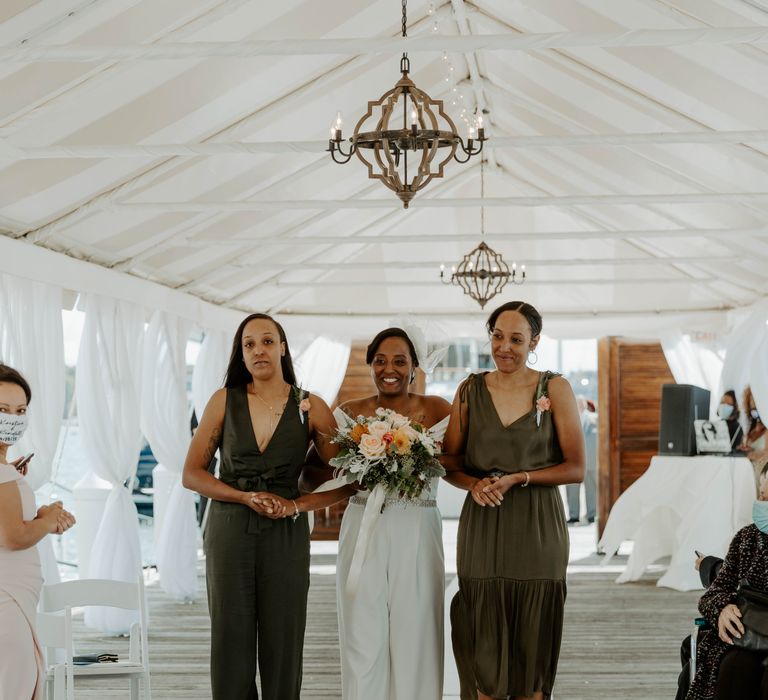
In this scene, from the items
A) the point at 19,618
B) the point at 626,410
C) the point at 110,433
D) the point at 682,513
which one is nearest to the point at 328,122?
the point at 110,433

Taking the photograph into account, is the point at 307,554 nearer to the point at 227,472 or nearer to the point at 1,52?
the point at 227,472

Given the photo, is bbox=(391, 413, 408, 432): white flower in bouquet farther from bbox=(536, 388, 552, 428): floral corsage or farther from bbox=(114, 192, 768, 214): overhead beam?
bbox=(114, 192, 768, 214): overhead beam

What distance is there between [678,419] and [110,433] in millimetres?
5069

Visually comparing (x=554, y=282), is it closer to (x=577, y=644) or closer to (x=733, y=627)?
(x=577, y=644)

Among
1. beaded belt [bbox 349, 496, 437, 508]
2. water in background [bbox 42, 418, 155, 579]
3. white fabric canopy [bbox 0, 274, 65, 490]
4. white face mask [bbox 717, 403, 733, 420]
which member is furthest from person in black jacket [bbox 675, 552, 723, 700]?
water in background [bbox 42, 418, 155, 579]

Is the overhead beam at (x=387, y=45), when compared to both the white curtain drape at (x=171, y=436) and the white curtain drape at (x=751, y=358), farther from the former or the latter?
the white curtain drape at (x=751, y=358)

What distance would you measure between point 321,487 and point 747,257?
6.71 m

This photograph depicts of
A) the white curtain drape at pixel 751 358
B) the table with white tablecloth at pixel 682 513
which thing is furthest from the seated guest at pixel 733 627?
the white curtain drape at pixel 751 358

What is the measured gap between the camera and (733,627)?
361 cm

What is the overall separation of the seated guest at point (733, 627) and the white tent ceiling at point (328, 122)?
204cm

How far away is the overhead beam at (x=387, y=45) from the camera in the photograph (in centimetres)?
439

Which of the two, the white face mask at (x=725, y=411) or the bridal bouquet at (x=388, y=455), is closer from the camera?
the bridal bouquet at (x=388, y=455)

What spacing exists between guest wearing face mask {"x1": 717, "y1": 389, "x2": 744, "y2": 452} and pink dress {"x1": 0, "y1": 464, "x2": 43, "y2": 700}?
752 centimetres

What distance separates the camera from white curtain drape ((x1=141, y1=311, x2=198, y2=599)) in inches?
341
